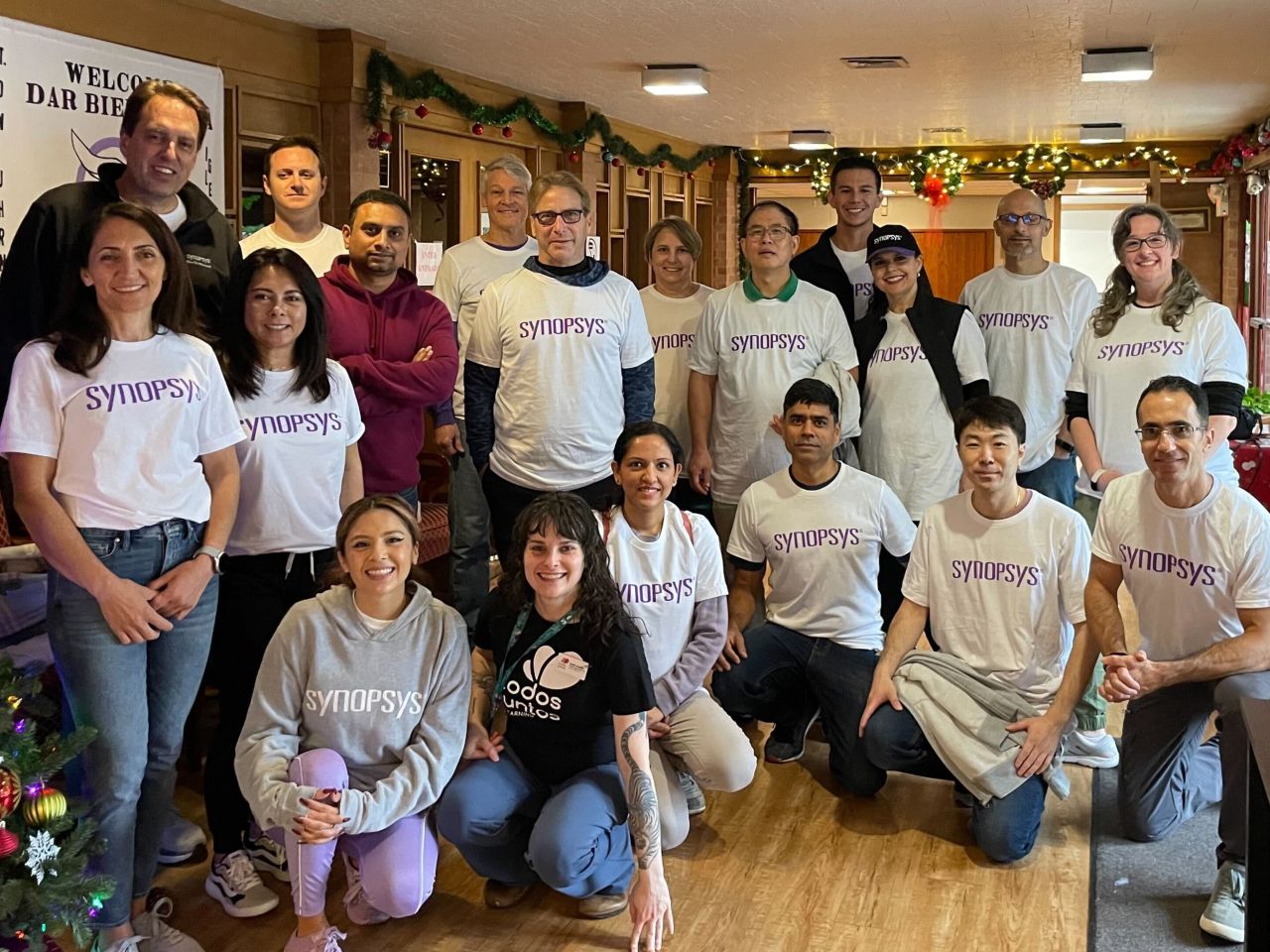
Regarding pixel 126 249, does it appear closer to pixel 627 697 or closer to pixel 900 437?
pixel 627 697

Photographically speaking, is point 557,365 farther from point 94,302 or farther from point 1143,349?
point 1143,349

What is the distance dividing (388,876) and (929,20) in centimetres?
451

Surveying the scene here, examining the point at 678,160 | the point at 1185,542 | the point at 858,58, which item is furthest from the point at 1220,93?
the point at 1185,542

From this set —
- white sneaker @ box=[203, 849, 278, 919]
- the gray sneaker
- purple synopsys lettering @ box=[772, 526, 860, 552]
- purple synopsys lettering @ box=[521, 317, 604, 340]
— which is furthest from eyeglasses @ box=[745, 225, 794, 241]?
white sneaker @ box=[203, 849, 278, 919]

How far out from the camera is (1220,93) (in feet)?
26.5

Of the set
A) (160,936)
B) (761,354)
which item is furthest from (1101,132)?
(160,936)

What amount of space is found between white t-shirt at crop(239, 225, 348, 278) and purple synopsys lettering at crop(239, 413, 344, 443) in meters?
0.83

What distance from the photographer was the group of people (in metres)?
2.43

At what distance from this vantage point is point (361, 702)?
2617mm

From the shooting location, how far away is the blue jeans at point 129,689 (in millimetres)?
2342

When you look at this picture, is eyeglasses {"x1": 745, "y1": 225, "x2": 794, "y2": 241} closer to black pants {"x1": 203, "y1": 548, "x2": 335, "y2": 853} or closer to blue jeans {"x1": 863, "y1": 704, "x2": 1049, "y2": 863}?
blue jeans {"x1": 863, "y1": 704, "x2": 1049, "y2": 863}

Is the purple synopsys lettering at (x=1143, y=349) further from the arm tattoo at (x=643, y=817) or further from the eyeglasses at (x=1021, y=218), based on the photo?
the arm tattoo at (x=643, y=817)

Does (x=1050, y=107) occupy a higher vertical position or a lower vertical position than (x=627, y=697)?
higher

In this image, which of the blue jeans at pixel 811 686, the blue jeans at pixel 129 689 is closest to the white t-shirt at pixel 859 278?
the blue jeans at pixel 811 686
